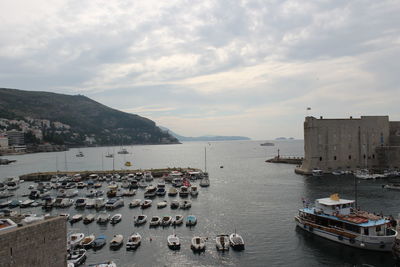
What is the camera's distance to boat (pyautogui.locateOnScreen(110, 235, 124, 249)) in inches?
1128

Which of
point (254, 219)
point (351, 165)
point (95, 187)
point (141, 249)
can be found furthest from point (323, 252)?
point (351, 165)

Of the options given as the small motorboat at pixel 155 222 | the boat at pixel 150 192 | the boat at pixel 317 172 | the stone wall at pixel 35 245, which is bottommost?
the small motorboat at pixel 155 222

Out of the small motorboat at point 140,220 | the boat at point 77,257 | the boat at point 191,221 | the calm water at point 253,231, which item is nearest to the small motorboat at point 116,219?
the calm water at point 253,231

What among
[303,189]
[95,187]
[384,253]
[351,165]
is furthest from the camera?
[351,165]

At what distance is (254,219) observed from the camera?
37.7m

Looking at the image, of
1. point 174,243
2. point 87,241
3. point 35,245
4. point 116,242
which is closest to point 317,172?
point 174,243

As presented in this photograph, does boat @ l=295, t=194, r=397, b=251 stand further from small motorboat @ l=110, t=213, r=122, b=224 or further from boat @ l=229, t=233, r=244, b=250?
small motorboat @ l=110, t=213, r=122, b=224

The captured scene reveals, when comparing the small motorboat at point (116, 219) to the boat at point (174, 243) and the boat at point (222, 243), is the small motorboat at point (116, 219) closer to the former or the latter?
the boat at point (174, 243)

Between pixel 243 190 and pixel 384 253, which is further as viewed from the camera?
pixel 243 190

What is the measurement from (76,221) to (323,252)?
Result: 1116 inches

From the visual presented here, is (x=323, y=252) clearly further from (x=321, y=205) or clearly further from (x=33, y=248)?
(x=33, y=248)

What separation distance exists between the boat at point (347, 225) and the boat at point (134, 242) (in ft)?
56.1

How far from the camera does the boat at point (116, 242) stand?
94.0 feet

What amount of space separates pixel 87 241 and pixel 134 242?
Result: 4.65 m
